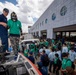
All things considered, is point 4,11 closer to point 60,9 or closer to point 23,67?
point 23,67

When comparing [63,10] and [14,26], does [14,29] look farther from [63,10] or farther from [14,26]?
[63,10]

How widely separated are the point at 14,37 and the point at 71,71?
206 centimetres

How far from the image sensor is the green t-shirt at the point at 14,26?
3.66 m

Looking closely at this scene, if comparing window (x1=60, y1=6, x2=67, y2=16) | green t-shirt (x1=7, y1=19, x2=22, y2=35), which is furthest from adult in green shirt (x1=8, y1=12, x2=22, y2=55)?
window (x1=60, y1=6, x2=67, y2=16)

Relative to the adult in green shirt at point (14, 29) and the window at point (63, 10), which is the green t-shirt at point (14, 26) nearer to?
the adult in green shirt at point (14, 29)

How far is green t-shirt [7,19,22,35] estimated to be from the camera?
3656 millimetres

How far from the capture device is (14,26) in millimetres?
3727

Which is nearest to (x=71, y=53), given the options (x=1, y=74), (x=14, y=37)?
(x=14, y=37)

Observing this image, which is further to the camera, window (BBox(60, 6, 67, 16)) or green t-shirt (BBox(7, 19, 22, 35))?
window (BBox(60, 6, 67, 16))

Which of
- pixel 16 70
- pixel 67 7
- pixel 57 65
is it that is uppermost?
pixel 67 7

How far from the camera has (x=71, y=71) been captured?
382 cm

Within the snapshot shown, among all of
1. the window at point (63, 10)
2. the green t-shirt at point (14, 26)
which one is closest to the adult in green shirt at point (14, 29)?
the green t-shirt at point (14, 26)

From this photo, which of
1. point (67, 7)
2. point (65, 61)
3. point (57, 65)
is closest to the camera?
point (65, 61)

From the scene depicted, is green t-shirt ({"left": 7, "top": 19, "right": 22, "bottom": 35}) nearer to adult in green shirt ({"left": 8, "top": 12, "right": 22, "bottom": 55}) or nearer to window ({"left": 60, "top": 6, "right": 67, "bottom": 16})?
adult in green shirt ({"left": 8, "top": 12, "right": 22, "bottom": 55})
